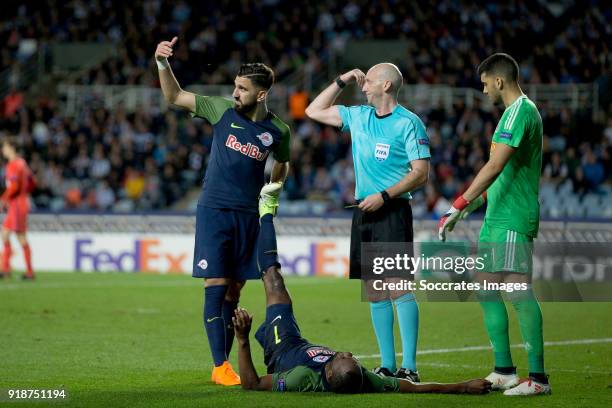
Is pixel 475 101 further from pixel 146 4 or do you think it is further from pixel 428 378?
pixel 428 378

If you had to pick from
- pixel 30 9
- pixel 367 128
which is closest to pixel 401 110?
pixel 367 128

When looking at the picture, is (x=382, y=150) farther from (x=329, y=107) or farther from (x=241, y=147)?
(x=241, y=147)

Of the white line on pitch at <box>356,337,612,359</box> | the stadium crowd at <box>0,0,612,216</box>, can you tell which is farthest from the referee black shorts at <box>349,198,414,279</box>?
A: the stadium crowd at <box>0,0,612,216</box>

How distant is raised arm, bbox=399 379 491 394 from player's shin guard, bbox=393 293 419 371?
616 millimetres

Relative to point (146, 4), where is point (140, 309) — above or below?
below

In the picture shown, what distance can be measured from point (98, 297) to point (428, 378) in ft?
27.6

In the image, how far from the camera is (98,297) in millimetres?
16000

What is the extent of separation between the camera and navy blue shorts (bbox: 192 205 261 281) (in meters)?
8.23

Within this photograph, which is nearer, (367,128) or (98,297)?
(367,128)

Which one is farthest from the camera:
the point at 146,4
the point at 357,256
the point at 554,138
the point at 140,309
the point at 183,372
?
the point at 146,4

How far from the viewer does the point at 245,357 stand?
738 centimetres

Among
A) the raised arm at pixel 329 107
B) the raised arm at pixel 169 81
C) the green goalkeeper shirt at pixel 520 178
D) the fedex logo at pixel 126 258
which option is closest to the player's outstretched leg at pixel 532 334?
the green goalkeeper shirt at pixel 520 178

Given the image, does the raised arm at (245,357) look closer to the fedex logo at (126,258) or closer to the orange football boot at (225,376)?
the orange football boot at (225,376)

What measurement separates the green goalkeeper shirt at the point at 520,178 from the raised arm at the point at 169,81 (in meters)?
2.25
